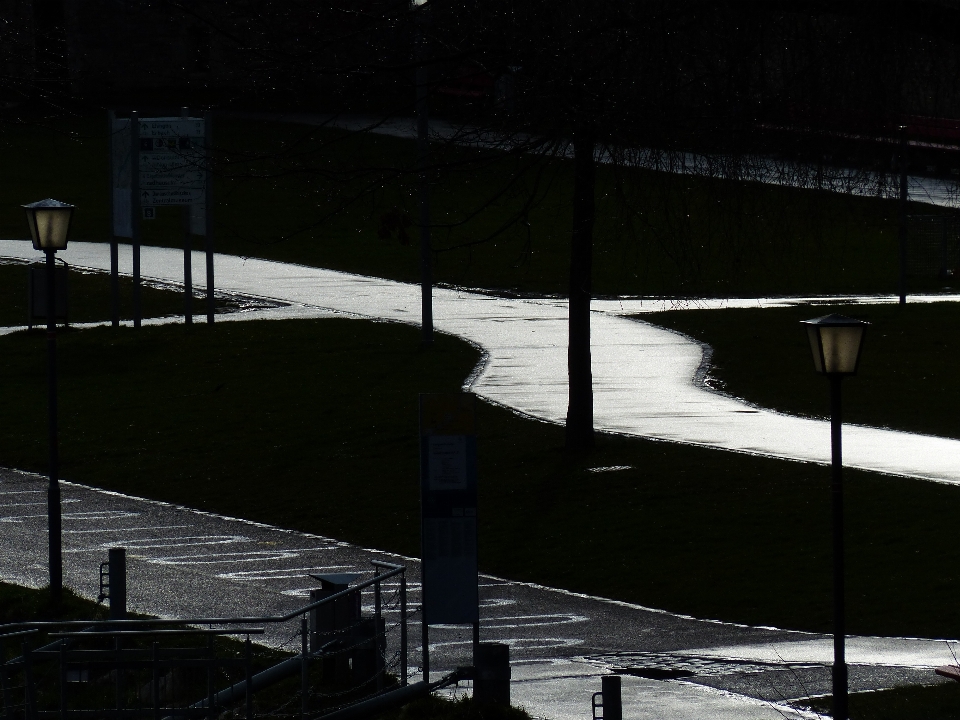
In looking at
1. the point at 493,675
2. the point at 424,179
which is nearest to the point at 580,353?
the point at 424,179

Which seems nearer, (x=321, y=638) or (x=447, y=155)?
(x=321, y=638)

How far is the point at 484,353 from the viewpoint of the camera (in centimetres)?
3225

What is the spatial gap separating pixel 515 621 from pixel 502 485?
6188 millimetres

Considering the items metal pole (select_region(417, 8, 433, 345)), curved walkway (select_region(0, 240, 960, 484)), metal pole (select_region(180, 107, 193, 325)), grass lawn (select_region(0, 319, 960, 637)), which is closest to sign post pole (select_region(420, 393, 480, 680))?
metal pole (select_region(417, 8, 433, 345))

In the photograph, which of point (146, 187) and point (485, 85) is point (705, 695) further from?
point (146, 187)

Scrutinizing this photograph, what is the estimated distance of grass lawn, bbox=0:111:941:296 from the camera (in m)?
14.1

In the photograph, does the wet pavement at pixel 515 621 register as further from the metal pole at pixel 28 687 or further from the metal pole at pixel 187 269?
the metal pole at pixel 187 269

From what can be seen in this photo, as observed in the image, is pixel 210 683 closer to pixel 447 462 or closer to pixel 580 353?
pixel 447 462

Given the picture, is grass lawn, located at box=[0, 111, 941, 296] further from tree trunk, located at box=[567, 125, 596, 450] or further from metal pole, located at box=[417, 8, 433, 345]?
tree trunk, located at box=[567, 125, 596, 450]

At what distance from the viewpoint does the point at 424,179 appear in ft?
46.3

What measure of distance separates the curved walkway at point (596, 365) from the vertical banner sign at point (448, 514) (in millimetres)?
9161

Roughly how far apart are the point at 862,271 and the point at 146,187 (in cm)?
2098

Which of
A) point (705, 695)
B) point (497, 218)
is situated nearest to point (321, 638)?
point (705, 695)

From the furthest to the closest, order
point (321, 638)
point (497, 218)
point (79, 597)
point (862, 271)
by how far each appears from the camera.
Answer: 1. point (497, 218)
2. point (862, 271)
3. point (79, 597)
4. point (321, 638)
